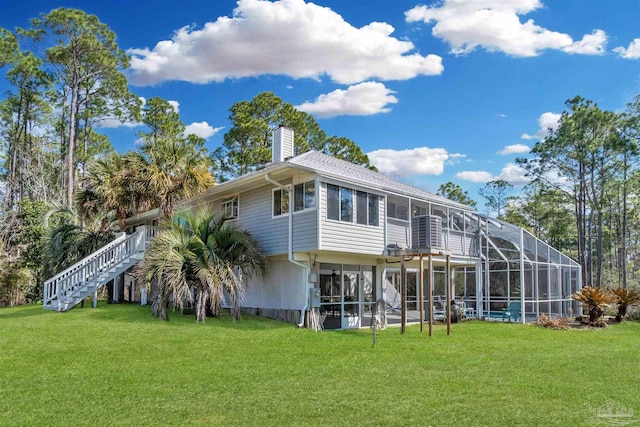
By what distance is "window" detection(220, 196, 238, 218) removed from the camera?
17.6 m

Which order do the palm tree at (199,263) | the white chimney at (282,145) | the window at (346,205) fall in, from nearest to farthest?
the palm tree at (199,263) → the window at (346,205) → the white chimney at (282,145)

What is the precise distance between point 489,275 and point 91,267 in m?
14.8

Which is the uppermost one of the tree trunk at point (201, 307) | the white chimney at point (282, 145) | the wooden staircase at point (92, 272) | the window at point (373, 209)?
the white chimney at point (282, 145)

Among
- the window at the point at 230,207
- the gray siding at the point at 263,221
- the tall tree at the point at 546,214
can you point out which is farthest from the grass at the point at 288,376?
the tall tree at the point at 546,214

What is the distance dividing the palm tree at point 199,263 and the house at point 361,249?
46.4 inches

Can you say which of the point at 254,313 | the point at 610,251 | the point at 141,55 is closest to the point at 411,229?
the point at 254,313

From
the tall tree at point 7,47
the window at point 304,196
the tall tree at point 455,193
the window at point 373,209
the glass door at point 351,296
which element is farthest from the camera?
the tall tree at point 455,193

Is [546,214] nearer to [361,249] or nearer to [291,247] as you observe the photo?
[361,249]

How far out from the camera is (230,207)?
17.9 meters

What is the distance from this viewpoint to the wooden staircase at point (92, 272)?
1516 centimetres

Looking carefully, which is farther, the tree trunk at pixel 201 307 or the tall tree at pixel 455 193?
the tall tree at pixel 455 193

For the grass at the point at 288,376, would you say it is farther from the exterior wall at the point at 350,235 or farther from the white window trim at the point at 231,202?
the white window trim at the point at 231,202

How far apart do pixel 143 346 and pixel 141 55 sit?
83.5 ft


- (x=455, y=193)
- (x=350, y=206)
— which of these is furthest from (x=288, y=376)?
(x=455, y=193)
